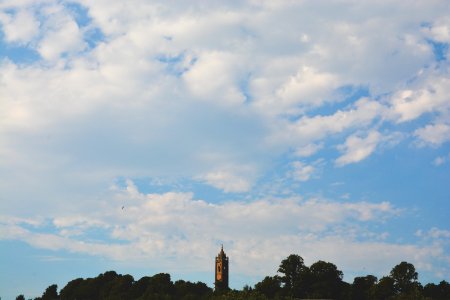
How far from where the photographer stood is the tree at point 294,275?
418 feet

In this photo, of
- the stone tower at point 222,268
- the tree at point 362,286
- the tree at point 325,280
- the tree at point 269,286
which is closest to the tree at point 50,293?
the stone tower at point 222,268

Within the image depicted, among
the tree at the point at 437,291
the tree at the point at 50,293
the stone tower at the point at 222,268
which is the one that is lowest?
the tree at the point at 437,291

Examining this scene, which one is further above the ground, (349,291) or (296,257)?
(296,257)

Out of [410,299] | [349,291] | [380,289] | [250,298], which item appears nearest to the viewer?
[250,298]

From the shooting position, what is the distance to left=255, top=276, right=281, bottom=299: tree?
415ft

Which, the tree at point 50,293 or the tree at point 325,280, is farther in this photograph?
the tree at point 50,293

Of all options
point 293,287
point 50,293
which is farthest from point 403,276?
point 50,293

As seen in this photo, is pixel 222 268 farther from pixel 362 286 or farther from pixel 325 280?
pixel 362 286

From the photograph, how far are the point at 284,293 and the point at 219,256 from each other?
64.8 meters

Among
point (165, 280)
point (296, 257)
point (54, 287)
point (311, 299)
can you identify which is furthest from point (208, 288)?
point (54, 287)

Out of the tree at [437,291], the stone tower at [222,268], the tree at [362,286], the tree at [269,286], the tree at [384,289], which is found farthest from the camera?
the stone tower at [222,268]

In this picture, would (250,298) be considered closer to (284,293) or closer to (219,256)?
(284,293)

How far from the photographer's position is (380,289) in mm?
112125

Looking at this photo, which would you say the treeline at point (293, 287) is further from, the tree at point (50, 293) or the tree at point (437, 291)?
the tree at point (50, 293)
